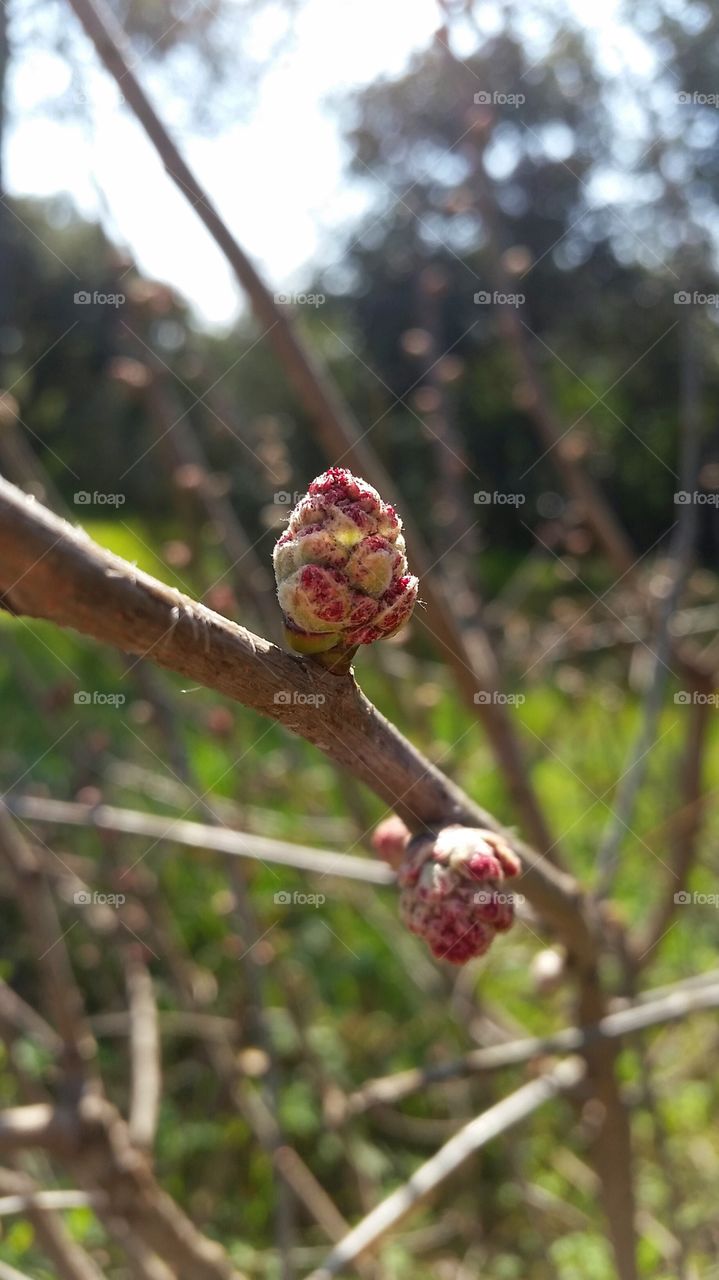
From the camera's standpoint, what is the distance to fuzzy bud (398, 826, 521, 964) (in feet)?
2.43

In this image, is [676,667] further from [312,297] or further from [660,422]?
[660,422]

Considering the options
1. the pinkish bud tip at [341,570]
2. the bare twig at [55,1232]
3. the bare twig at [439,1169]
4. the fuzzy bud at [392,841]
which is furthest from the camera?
the bare twig at [55,1232]

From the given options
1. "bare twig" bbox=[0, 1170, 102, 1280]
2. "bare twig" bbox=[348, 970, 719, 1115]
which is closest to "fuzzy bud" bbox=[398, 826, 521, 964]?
"bare twig" bbox=[348, 970, 719, 1115]

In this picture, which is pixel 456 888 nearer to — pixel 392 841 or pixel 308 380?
pixel 392 841

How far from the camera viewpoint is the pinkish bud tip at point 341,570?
1.96 ft

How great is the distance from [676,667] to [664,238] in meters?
1.99

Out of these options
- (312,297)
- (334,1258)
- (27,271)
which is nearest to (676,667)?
(312,297)

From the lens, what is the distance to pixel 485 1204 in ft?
8.77

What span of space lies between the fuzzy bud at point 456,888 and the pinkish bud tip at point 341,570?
0.69 ft

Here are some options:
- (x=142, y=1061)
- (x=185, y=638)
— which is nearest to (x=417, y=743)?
(x=142, y=1061)

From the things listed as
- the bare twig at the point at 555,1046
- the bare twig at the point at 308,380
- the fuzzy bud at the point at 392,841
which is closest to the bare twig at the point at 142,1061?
the bare twig at the point at 555,1046

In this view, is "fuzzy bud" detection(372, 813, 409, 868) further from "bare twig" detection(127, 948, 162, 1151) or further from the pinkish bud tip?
"bare twig" detection(127, 948, 162, 1151)

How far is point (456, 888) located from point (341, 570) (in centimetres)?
27

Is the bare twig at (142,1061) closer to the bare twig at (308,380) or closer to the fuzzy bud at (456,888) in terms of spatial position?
the bare twig at (308,380)
